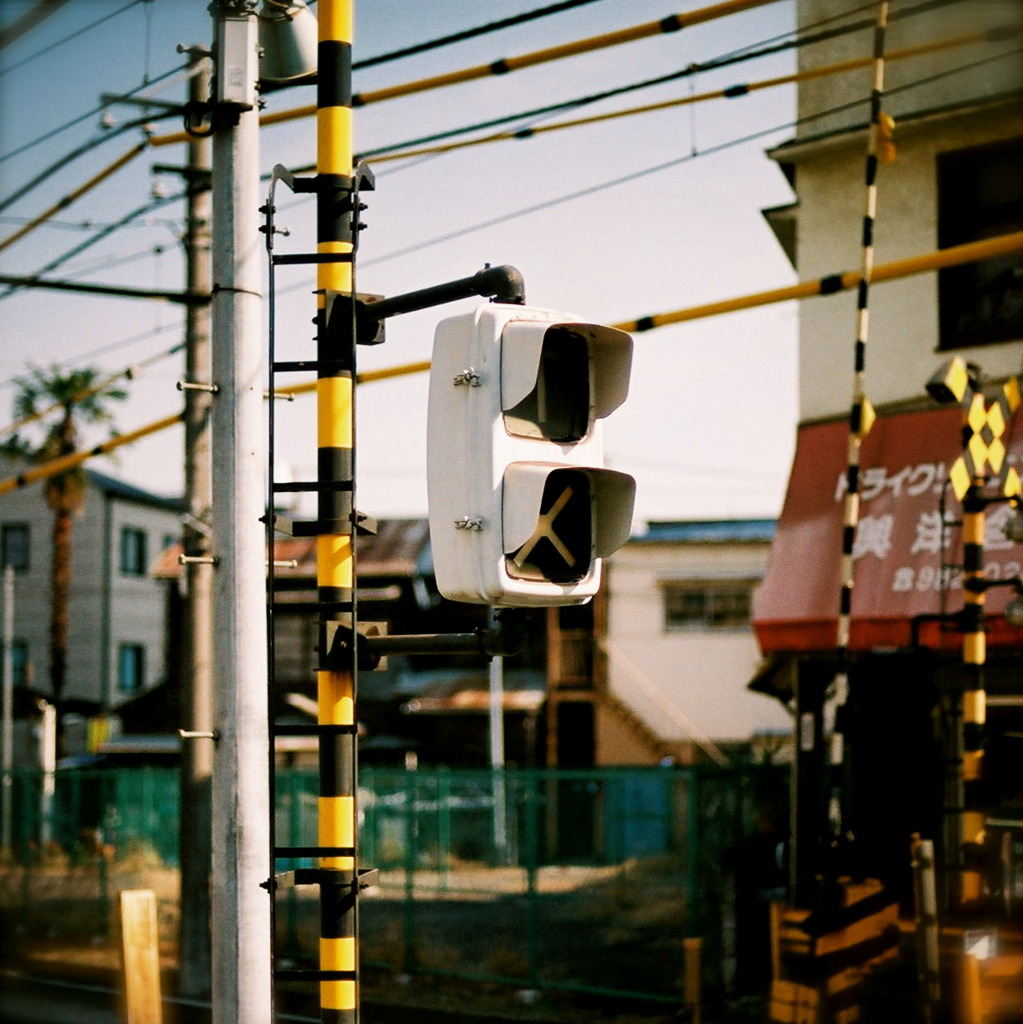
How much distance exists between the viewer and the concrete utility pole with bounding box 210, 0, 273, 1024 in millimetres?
5262

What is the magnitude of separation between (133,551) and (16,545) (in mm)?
3941

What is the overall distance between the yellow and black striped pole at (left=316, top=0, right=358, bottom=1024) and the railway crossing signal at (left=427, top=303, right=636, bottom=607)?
2.24 feet

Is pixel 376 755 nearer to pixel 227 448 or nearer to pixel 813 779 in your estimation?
pixel 813 779

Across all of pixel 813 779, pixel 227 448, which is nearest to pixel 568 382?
pixel 227 448

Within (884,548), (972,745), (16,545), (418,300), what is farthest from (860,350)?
(16,545)

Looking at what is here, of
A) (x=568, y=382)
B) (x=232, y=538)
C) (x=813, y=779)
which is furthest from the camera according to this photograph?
(x=813, y=779)

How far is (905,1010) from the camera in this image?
11.4 meters

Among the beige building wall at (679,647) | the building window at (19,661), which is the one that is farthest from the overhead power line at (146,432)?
the building window at (19,661)

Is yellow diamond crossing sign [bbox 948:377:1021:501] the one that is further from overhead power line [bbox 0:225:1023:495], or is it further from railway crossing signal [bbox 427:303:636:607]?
Result: railway crossing signal [bbox 427:303:636:607]

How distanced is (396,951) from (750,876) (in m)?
4.74

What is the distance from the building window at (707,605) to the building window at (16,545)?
73.8 feet

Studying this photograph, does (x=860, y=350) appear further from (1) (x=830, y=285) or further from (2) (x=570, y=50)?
(2) (x=570, y=50)

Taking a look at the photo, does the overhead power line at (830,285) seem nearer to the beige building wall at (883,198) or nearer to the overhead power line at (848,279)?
the overhead power line at (848,279)

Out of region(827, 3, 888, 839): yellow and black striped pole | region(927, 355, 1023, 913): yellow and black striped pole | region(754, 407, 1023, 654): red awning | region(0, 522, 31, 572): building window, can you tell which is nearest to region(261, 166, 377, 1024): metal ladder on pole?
region(927, 355, 1023, 913): yellow and black striped pole
